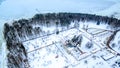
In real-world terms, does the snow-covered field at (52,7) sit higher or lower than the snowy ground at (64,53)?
higher

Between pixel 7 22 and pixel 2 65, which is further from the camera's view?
pixel 7 22

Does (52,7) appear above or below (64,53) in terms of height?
above

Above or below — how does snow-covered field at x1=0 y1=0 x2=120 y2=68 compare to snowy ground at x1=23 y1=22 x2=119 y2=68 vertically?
above

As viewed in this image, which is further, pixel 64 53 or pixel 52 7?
pixel 52 7

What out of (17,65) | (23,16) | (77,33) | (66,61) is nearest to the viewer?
(17,65)

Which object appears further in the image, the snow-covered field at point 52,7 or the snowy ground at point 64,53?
the snow-covered field at point 52,7

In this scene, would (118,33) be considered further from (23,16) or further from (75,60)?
(23,16)

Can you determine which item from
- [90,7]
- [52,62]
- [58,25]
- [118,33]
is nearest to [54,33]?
[58,25]

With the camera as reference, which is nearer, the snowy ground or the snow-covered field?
the snowy ground
